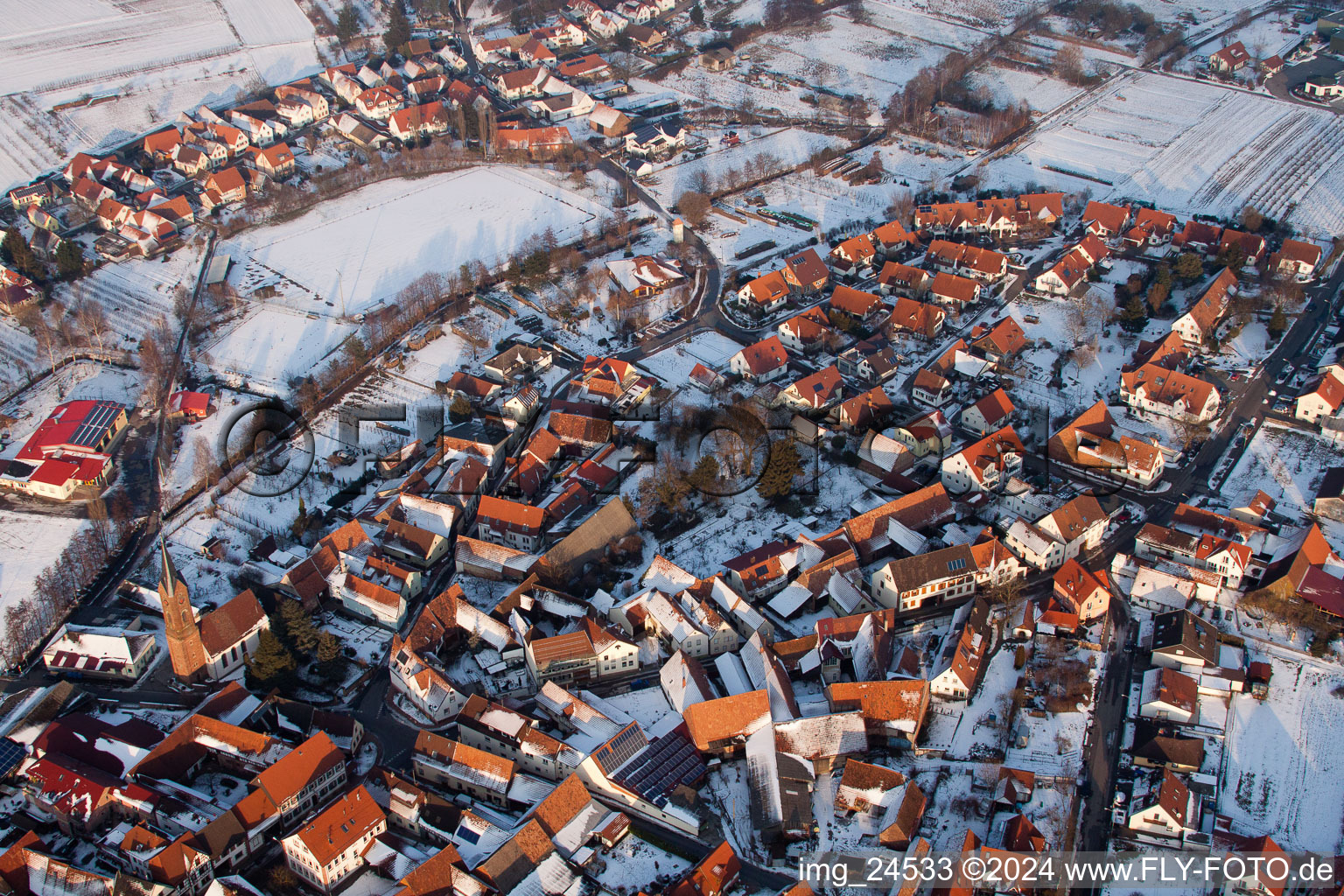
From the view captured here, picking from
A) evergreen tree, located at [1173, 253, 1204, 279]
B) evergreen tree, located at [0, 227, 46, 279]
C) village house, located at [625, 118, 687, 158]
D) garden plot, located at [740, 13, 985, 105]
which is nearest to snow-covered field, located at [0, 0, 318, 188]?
evergreen tree, located at [0, 227, 46, 279]

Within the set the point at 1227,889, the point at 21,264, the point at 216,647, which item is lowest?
the point at 1227,889

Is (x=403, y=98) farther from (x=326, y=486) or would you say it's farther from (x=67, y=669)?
(x=67, y=669)

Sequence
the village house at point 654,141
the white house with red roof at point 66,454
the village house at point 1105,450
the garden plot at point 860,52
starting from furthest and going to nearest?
the garden plot at point 860,52 < the village house at point 654,141 < the white house with red roof at point 66,454 < the village house at point 1105,450

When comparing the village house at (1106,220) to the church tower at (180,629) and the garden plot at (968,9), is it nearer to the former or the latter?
the garden plot at (968,9)

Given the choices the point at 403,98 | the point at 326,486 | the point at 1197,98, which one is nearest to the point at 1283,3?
the point at 1197,98

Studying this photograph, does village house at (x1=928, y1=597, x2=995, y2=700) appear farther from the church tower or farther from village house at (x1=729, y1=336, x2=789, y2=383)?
the church tower

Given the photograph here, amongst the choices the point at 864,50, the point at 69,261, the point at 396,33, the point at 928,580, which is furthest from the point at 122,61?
the point at 928,580

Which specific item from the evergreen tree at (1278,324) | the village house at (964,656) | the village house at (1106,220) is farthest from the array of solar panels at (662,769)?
the village house at (1106,220)
